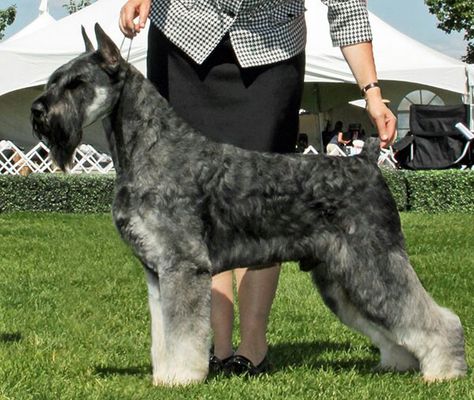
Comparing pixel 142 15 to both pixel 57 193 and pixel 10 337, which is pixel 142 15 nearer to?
pixel 10 337

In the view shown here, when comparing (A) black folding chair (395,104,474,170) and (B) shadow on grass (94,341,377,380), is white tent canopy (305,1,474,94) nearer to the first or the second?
(A) black folding chair (395,104,474,170)

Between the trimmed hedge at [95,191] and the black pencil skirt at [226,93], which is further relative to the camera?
the trimmed hedge at [95,191]

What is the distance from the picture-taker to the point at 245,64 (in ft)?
14.1

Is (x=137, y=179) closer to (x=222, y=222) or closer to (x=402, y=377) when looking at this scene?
(x=222, y=222)

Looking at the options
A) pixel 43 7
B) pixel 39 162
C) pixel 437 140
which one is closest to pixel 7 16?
pixel 43 7

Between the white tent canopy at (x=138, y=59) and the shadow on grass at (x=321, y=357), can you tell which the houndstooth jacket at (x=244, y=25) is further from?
the white tent canopy at (x=138, y=59)

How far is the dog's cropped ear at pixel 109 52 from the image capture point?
3.81m

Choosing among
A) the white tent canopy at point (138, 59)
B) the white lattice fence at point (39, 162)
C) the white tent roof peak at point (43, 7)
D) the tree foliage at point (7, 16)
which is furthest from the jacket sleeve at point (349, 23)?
the tree foliage at point (7, 16)

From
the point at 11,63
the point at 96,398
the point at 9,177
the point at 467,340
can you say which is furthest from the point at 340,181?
the point at 11,63

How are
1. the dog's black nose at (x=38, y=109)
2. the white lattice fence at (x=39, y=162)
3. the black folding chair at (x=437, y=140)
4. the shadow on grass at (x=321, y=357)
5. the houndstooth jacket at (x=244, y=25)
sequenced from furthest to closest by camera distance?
the white lattice fence at (x=39, y=162)
the black folding chair at (x=437, y=140)
the shadow on grass at (x=321, y=357)
the houndstooth jacket at (x=244, y=25)
the dog's black nose at (x=38, y=109)

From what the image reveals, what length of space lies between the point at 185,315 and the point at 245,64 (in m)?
1.28

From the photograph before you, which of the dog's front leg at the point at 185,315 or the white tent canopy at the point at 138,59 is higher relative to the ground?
the dog's front leg at the point at 185,315

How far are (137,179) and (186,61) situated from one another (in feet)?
2.66

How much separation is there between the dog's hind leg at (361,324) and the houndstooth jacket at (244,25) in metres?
1.09
